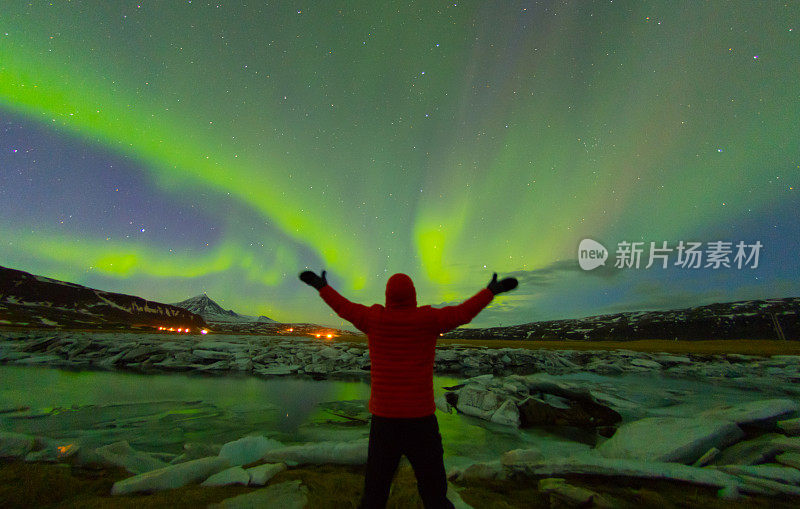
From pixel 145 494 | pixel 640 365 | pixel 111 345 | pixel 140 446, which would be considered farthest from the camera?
pixel 640 365

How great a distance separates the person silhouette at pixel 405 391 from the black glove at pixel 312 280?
1.52 feet

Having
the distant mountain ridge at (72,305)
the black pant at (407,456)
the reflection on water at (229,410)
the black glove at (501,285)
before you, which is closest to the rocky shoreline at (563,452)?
the reflection on water at (229,410)

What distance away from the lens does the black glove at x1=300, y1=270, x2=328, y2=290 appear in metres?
2.49

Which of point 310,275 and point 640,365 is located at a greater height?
point 310,275

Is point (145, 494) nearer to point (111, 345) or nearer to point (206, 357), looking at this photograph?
point (206, 357)

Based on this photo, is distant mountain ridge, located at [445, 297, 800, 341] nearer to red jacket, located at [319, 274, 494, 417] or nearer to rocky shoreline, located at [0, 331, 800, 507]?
rocky shoreline, located at [0, 331, 800, 507]

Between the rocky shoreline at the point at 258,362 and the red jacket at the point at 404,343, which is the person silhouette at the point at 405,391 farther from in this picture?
the rocky shoreline at the point at 258,362

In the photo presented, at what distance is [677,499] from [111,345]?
25777mm

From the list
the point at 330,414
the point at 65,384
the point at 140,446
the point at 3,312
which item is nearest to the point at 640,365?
the point at 330,414

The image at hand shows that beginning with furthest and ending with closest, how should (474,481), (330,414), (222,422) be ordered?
(330,414)
(222,422)
(474,481)

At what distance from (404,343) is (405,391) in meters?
0.33

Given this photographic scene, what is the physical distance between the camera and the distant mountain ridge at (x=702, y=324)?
7850 centimetres

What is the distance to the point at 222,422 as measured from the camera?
661 cm

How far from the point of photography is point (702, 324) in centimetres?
9012
